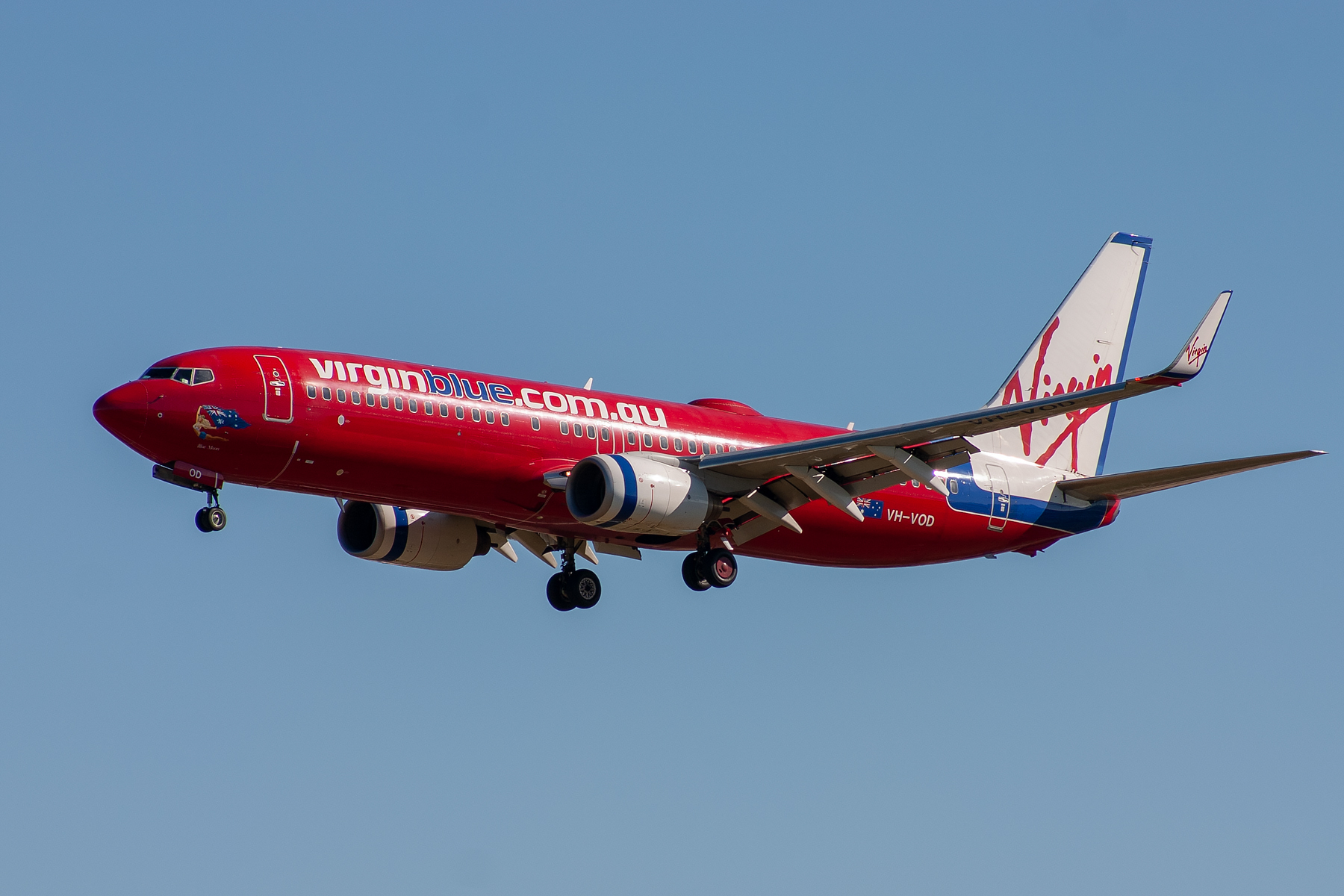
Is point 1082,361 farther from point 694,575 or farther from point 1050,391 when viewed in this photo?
point 694,575

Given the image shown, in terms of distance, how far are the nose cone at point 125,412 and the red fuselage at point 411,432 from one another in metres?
0.02

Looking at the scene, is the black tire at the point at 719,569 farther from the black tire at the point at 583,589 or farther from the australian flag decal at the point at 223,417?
the australian flag decal at the point at 223,417

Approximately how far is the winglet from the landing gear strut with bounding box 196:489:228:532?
66.3 ft

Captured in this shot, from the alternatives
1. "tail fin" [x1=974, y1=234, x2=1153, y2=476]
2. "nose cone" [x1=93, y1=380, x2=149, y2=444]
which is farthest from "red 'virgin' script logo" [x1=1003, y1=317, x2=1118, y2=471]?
"nose cone" [x1=93, y1=380, x2=149, y2=444]

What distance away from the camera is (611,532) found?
42.5 metres

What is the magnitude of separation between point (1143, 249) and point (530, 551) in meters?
23.4

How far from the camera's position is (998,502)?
47.5 m

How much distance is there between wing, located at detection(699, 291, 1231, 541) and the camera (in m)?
37.0

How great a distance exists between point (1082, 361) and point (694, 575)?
17.5m

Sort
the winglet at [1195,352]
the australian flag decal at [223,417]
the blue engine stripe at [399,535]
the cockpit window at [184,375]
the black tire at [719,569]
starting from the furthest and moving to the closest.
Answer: the blue engine stripe at [399,535] < the black tire at [719,569] < the cockpit window at [184,375] < the australian flag decal at [223,417] < the winglet at [1195,352]

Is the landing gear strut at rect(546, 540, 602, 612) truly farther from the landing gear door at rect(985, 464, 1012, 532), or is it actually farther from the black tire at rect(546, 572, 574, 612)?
the landing gear door at rect(985, 464, 1012, 532)

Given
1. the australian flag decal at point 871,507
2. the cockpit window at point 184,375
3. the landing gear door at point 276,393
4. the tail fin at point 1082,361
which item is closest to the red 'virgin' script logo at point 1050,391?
the tail fin at point 1082,361

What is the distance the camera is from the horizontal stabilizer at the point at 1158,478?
3872 centimetres

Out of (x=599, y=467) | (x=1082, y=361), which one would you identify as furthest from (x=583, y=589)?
(x=1082, y=361)
